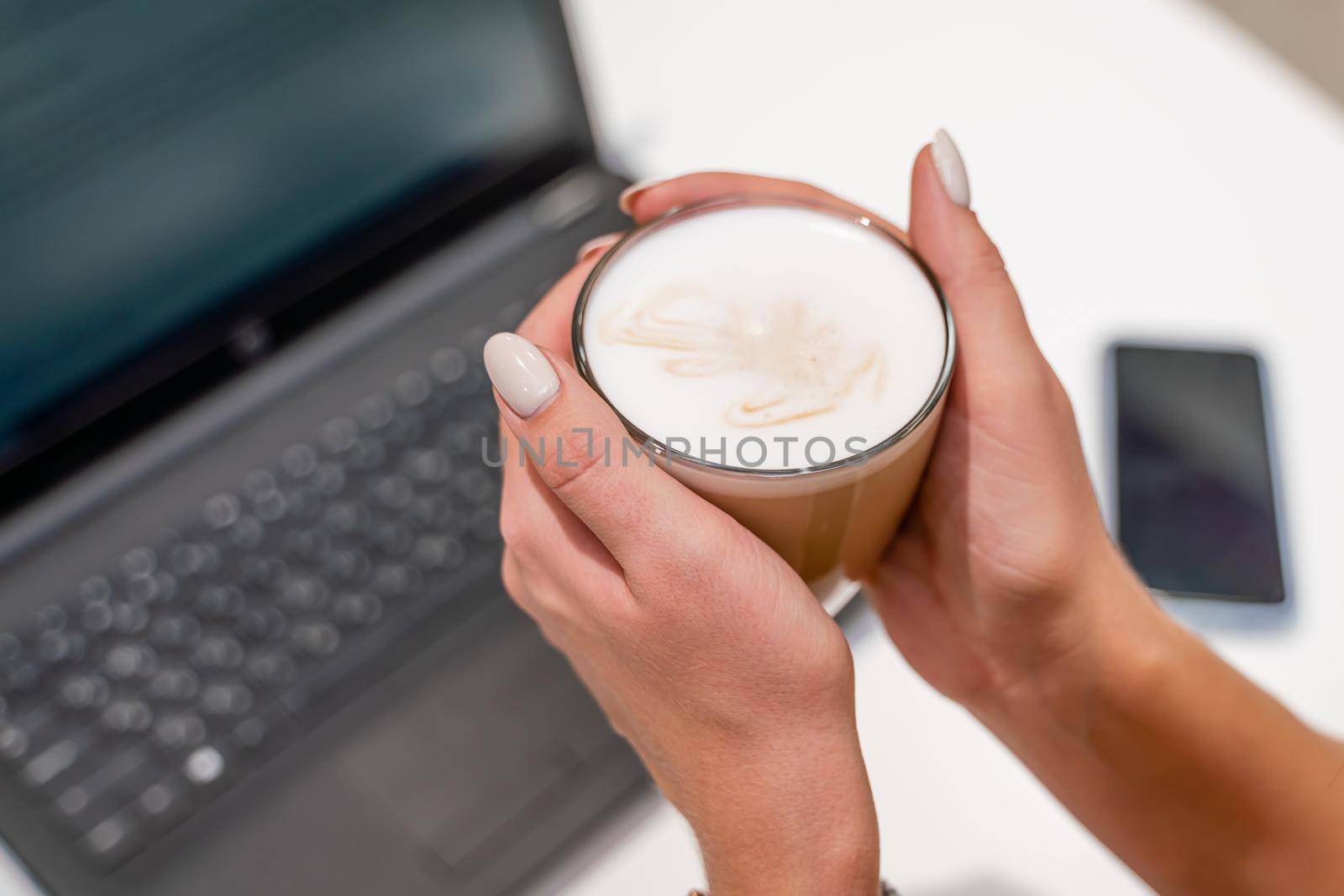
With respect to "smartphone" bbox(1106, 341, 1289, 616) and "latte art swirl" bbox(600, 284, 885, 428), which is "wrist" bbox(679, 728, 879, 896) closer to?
"latte art swirl" bbox(600, 284, 885, 428)

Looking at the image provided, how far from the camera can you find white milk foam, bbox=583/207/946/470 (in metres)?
0.47

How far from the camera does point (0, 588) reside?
71cm

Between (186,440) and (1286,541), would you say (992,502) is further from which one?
(186,440)

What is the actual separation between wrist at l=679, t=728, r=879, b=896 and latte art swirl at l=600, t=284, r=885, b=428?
0.49 ft

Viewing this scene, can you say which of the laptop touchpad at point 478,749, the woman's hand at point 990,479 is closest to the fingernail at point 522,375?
the woman's hand at point 990,479

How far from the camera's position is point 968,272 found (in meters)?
0.55

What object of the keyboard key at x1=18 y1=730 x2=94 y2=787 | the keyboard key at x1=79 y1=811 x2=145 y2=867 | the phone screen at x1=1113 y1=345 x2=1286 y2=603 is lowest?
the phone screen at x1=1113 y1=345 x2=1286 y2=603

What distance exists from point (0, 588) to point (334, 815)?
0.93 ft

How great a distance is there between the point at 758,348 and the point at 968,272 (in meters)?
0.13

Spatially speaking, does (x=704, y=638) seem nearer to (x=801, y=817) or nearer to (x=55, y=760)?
(x=801, y=817)

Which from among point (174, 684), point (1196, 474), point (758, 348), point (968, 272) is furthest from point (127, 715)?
point (1196, 474)

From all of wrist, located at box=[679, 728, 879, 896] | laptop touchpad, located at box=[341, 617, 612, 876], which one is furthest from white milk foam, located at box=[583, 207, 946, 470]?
laptop touchpad, located at box=[341, 617, 612, 876]

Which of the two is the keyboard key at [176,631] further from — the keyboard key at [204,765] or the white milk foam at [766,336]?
the white milk foam at [766,336]

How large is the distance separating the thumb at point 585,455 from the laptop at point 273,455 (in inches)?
10.0
